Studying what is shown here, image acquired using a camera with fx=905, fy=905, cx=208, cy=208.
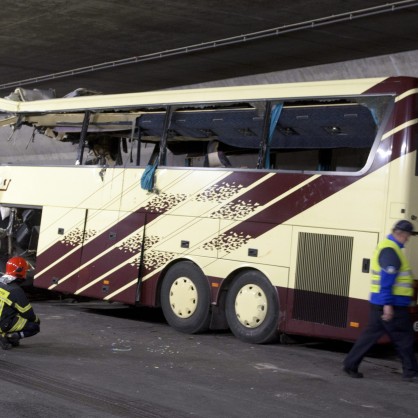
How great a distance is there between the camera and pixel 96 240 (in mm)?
14586

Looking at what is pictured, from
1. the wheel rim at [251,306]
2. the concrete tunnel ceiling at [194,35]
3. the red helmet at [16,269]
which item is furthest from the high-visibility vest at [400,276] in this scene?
the concrete tunnel ceiling at [194,35]

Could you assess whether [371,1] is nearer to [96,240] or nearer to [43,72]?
[96,240]

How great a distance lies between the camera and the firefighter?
35.1ft

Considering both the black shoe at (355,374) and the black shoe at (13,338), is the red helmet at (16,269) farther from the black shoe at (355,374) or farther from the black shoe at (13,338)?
the black shoe at (355,374)

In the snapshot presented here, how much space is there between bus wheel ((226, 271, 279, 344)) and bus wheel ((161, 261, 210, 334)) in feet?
1.47

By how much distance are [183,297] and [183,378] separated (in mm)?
3691

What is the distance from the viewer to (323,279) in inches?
451

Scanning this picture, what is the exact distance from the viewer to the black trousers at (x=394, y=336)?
31.5 feet

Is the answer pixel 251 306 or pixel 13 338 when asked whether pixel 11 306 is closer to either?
pixel 13 338

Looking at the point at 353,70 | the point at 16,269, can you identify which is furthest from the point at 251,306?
the point at 353,70

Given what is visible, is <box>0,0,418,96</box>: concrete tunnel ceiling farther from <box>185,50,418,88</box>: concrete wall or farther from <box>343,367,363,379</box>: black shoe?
<box>343,367,363,379</box>: black shoe

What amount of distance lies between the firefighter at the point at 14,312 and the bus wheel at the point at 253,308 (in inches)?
113

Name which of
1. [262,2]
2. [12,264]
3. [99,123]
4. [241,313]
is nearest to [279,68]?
[262,2]

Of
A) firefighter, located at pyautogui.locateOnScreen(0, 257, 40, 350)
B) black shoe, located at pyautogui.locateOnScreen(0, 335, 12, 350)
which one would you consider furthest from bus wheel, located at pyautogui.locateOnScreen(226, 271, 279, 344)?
black shoe, located at pyautogui.locateOnScreen(0, 335, 12, 350)
